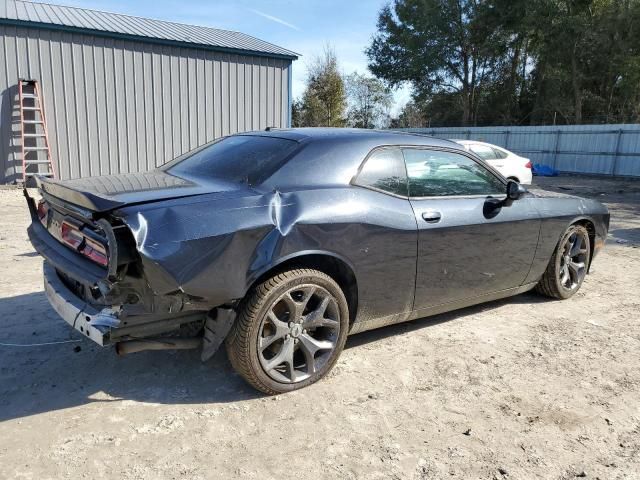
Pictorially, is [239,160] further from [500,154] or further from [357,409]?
[500,154]

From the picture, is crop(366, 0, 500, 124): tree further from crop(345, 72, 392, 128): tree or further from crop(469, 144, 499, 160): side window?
crop(469, 144, 499, 160): side window

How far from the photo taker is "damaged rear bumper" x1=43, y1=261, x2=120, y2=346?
8.52 feet

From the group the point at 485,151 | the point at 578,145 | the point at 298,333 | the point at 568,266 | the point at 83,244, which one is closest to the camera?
the point at 83,244

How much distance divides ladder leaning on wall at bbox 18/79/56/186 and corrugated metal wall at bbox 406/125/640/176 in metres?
19.9

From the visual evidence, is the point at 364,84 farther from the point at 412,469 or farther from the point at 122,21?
the point at 412,469

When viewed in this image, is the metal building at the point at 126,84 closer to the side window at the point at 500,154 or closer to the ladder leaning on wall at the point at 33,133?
the ladder leaning on wall at the point at 33,133

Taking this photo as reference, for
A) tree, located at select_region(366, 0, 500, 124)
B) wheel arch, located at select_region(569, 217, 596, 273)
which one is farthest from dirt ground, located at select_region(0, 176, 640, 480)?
tree, located at select_region(366, 0, 500, 124)

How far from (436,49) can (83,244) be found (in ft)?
124

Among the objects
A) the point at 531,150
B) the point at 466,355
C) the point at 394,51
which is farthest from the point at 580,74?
the point at 466,355

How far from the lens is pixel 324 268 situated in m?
3.27

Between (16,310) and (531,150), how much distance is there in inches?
941

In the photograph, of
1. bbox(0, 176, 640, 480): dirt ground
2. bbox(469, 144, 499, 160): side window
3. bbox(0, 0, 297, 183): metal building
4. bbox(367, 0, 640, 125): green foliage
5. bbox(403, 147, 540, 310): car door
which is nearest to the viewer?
bbox(0, 176, 640, 480): dirt ground

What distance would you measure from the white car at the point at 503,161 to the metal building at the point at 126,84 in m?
5.45

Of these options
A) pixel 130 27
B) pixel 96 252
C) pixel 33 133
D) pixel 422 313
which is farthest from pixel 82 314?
pixel 130 27
